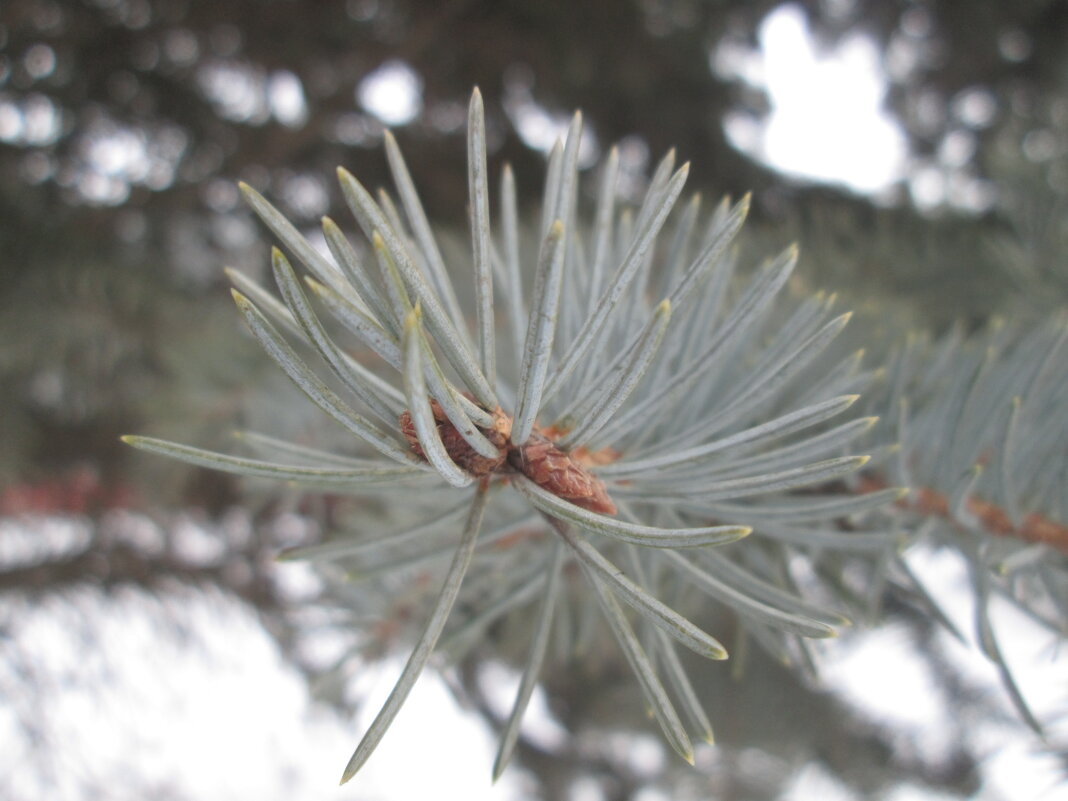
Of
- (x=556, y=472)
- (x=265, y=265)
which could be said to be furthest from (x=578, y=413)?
(x=265, y=265)

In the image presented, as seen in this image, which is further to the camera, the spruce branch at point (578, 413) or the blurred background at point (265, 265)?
the blurred background at point (265, 265)

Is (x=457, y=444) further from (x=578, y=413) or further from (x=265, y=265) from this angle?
(x=265, y=265)

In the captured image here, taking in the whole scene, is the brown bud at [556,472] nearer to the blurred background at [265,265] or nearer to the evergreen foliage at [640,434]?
the evergreen foliage at [640,434]

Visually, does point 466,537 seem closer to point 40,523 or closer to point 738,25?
point 40,523

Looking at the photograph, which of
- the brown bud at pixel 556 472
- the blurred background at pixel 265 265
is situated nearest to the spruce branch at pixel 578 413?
the brown bud at pixel 556 472

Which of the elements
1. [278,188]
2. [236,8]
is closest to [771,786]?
[278,188]

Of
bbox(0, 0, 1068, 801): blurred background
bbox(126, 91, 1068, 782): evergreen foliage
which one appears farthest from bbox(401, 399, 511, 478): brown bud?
bbox(0, 0, 1068, 801): blurred background
